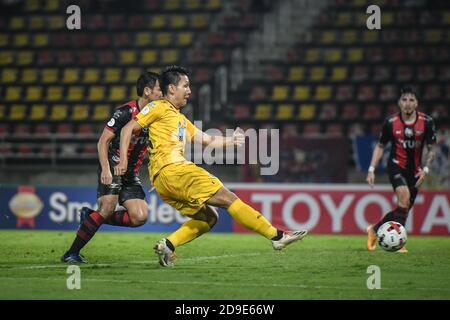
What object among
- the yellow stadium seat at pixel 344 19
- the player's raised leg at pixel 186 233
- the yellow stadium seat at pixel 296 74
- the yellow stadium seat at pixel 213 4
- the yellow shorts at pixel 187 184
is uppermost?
the yellow stadium seat at pixel 213 4

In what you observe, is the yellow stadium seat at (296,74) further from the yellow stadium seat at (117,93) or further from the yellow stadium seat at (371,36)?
the yellow stadium seat at (117,93)

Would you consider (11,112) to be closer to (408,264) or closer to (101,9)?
(101,9)

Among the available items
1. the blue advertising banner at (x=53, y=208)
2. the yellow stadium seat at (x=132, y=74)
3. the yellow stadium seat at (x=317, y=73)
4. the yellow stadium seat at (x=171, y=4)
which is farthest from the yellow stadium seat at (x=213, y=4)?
the blue advertising banner at (x=53, y=208)

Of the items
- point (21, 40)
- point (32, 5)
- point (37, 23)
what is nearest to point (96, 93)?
point (21, 40)

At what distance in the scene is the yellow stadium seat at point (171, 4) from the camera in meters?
25.6

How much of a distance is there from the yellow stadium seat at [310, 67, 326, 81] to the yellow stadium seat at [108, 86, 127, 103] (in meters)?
4.78

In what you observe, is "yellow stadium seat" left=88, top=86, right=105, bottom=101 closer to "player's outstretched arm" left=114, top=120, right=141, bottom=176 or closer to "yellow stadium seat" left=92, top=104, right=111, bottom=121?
"yellow stadium seat" left=92, top=104, right=111, bottom=121

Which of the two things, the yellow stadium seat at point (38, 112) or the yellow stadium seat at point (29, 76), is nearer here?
the yellow stadium seat at point (38, 112)

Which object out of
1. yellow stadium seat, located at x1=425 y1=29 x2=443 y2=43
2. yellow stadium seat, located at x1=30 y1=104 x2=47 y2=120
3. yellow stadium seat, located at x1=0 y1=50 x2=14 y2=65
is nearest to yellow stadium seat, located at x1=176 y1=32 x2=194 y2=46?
yellow stadium seat, located at x1=30 y1=104 x2=47 y2=120

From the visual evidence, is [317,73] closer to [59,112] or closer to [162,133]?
[59,112]

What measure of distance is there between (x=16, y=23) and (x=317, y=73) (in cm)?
875

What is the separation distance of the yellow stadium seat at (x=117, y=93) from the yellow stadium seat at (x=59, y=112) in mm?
1172

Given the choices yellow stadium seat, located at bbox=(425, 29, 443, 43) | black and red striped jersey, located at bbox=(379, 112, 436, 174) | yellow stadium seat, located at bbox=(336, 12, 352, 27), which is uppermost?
yellow stadium seat, located at bbox=(336, 12, 352, 27)

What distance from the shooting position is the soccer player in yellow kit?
8.95 meters
